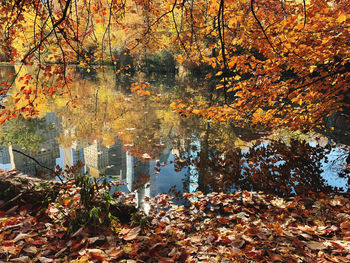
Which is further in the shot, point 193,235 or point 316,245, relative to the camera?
point 193,235

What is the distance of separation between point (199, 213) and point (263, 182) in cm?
178

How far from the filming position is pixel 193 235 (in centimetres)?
308

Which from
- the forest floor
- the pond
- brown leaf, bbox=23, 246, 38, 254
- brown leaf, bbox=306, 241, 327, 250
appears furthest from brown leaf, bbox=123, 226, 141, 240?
brown leaf, bbox=306, 241, 327, 250

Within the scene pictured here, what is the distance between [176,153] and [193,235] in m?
3.53

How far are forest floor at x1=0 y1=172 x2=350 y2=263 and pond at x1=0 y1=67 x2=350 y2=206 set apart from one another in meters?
0.89

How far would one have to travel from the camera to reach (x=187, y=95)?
47.9ft

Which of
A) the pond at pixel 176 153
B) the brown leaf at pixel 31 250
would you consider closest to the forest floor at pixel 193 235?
the brown leaf at pixel 31 250

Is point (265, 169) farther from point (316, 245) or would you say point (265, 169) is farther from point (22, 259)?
point (22, 259)

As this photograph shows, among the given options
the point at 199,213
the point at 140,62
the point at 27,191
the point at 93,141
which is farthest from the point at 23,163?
the point at 140,62

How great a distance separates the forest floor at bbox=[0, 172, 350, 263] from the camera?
89.4 inches

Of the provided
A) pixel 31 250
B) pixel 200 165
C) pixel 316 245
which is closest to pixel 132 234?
pixel 31 250

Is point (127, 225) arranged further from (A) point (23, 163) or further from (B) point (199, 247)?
(A) point (23, 163)

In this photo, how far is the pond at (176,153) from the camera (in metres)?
4.92

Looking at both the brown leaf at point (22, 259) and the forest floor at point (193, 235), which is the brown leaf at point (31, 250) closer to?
the forest floor at point (193, 235)
